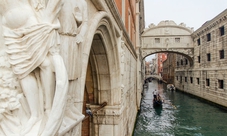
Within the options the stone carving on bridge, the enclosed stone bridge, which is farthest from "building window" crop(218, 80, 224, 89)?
the stone carving on bridge

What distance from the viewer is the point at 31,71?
112 cm

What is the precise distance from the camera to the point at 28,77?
112 cm

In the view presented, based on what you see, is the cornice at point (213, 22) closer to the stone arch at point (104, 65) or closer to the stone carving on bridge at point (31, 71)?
the stone arch at point (104, 65)

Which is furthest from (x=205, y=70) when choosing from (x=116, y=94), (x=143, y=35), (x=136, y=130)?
(x=116, y=94)

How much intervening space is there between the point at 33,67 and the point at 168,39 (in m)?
20.2

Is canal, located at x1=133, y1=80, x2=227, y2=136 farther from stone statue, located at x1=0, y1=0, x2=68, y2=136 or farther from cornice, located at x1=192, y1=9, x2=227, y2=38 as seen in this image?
stone statue, located at x1=0, y1=0, x2=68, y2=136

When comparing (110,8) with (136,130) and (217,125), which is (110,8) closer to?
(136,130)

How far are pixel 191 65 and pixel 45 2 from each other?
22236 mm

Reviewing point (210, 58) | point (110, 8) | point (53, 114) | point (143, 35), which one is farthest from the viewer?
point (143, 35)

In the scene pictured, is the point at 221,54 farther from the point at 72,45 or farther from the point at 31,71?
the point at 31,71

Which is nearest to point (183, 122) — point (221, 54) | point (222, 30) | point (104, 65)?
point (221, 54)

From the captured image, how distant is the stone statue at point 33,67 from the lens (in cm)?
107

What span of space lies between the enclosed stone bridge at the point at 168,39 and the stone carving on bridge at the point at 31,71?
19.5 m

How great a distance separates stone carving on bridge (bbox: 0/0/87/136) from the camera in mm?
1067
